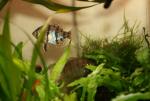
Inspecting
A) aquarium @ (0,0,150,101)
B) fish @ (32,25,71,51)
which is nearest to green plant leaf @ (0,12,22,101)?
aquarium @ (0,0,150,101)

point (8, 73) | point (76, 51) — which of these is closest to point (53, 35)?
point (76, 51)

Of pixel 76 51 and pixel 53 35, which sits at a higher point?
pixel 53 35

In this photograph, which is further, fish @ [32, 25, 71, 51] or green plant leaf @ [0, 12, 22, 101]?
fish @ [32, 25, 71, 51]

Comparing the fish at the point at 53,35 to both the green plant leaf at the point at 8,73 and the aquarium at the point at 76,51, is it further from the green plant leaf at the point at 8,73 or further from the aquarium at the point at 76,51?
the green plant leaf at the point at 8,73

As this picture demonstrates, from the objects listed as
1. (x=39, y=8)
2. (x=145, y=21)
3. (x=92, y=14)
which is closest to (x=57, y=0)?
(x=39, y=8)

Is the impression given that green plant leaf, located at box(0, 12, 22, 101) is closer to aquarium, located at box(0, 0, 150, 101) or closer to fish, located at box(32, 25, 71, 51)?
aquarium, located at box(0, 0, 150, 101)

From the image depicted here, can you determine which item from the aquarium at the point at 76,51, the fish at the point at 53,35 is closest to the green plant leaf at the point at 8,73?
the aquarium at the point at 76,51

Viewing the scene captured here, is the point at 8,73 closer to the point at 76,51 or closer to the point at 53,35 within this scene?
the point at 53,35

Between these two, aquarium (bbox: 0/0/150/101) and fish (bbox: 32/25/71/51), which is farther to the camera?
fish (bbox: 32/25/71/51)

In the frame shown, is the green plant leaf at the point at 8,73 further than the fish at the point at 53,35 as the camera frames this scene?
No
